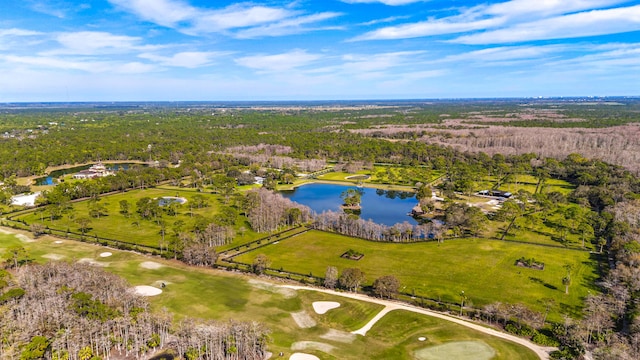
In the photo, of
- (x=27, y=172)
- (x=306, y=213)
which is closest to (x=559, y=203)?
A: (x=306, y=213)

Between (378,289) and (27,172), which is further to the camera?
(27,172)

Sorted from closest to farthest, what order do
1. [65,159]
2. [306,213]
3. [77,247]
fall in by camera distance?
1. [77,247]
2. [306,213]
3. [65,159]

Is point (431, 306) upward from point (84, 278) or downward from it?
downward

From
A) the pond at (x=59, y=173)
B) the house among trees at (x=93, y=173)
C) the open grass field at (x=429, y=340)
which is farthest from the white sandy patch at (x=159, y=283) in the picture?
the pond at (x=59, y=173)

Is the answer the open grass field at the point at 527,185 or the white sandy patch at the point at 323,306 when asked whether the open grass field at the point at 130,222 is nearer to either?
the white sandy patch at the point at 323,306

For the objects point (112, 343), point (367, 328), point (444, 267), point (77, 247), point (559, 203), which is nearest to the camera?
point (112, 343)

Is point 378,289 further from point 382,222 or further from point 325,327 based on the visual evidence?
point 382,222

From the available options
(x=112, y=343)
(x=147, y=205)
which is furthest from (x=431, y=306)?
(x=147, y=205)
